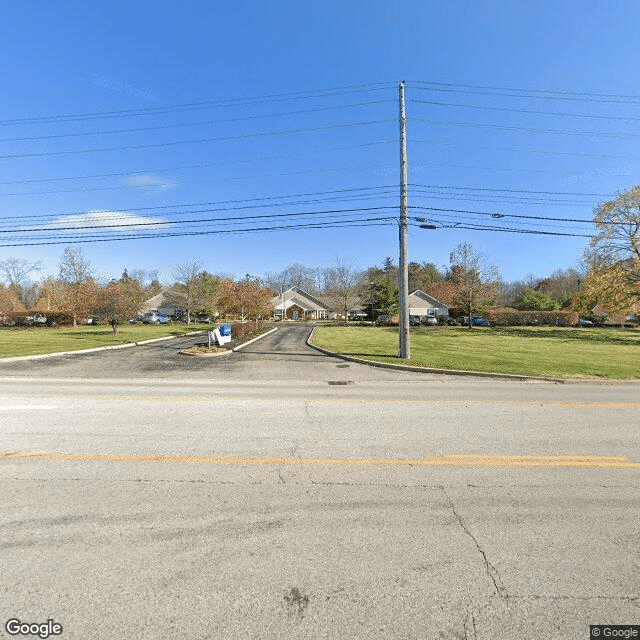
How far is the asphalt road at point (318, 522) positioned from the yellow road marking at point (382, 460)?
33 millimetres

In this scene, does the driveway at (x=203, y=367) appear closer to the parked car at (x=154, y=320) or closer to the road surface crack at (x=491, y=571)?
the road surface crack at (x=491, y=571)

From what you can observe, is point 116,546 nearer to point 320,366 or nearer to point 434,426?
point 434,426

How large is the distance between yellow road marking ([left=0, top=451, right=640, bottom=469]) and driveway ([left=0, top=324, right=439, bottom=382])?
590 centimetres

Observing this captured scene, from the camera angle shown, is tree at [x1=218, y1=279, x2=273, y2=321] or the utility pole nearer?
the utility pole

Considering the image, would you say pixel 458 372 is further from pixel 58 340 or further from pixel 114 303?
pixel 58 340

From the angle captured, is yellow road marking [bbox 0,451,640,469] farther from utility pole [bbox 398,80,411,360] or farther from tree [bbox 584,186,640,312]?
tree [bbox 584,186,640,312]

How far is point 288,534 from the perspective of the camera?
2.91 metres

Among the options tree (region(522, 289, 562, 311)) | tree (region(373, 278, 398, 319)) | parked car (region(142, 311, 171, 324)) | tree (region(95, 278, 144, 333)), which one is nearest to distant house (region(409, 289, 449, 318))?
tree (region(373, 278, 398, 319))

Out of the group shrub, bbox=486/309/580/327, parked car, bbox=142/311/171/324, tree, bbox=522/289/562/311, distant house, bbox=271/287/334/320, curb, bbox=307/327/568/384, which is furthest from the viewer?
distant house, bbox=271/287/334/320

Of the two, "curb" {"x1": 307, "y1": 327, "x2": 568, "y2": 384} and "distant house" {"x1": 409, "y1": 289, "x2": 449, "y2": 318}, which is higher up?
"distant house" {"x1": 409, "y1": 289, "x2": 449, "y2": 318}

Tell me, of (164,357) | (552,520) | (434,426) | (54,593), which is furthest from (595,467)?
(164,357)

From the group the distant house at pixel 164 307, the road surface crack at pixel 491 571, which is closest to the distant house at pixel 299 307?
the distant house at pixel 164 307

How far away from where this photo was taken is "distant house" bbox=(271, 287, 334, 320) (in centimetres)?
6675

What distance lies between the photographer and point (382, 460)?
176 inches
